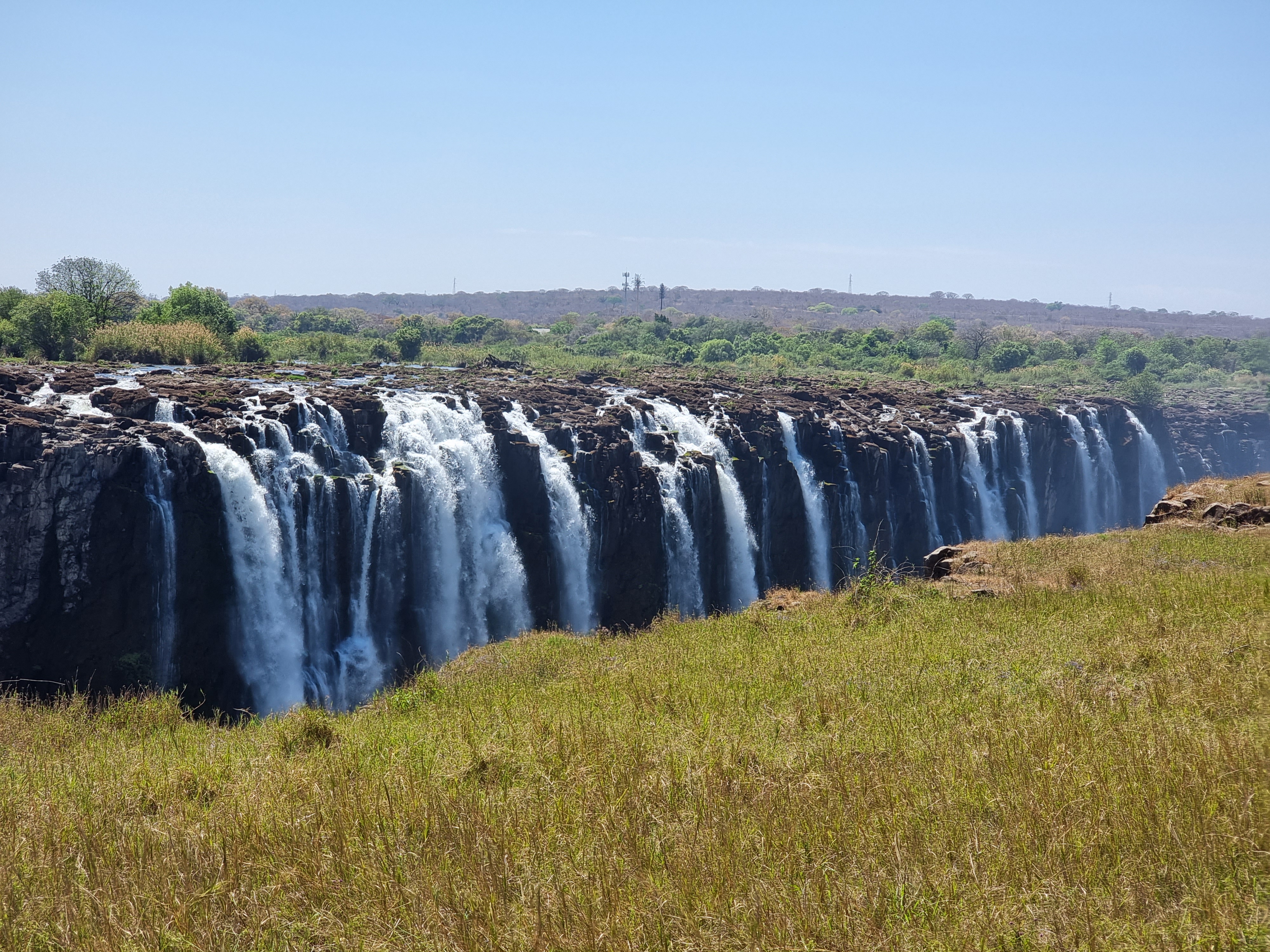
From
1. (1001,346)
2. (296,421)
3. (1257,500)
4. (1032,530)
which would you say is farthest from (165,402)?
(1001,346)

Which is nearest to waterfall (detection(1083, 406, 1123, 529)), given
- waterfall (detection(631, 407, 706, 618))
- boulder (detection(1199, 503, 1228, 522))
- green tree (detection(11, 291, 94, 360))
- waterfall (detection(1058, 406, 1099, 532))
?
waterfall (detection(1058, 406, 1099, 532))

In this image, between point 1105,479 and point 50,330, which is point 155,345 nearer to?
point 50,330

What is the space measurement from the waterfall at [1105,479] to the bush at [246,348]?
144 feet

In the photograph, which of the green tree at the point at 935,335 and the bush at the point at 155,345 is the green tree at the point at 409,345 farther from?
the green tree at the point at 935,335

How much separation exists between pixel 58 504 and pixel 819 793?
20.7 m

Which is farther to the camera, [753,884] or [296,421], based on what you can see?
[296,421]

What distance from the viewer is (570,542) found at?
2775 centimetres

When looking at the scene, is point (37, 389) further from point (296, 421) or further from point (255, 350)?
point (255, 350)

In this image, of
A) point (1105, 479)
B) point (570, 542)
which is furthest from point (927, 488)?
point (570, 542)

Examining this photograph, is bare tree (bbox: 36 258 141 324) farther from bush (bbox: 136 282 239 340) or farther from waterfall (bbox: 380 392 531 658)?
waterfall (bbox: 380 392 531 658)

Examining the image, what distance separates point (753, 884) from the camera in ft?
12.2

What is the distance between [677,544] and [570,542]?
3.91 m

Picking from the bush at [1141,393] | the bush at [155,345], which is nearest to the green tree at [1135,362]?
the bush at [1141,393]

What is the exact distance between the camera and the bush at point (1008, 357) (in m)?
71.1
